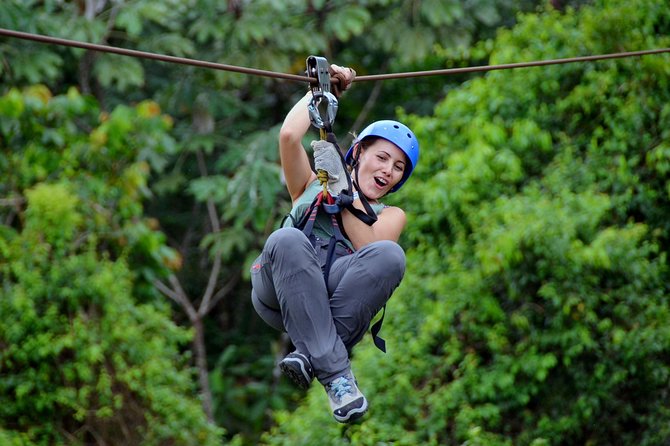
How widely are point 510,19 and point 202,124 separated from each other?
322 cm

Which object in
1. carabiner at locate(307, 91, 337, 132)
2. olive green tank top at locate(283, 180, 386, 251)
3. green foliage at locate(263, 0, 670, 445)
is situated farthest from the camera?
green foliage at locate(263, 0, 670, 445)

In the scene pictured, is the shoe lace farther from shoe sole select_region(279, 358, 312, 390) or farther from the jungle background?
the jungle background

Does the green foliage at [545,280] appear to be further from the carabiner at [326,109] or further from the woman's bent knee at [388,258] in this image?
the carabiner at [326,109]

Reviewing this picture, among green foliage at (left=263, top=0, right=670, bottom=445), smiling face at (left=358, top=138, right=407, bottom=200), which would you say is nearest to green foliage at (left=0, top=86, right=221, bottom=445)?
green foliage at (left=263, top=0, right=670, bottom=445)

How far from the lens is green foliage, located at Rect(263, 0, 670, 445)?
7.26 meters

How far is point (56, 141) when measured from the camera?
8.64 metres

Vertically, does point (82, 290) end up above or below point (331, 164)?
above

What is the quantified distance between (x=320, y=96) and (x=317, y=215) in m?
0.44

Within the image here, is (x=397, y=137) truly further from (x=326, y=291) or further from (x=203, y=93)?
(x=203, y=93)

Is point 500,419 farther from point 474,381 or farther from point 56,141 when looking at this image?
point 56,141

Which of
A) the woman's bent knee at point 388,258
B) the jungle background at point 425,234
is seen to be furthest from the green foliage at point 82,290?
the woman's bent knee at point 388,258

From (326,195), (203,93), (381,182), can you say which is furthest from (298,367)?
(203,93)

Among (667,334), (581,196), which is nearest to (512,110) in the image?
(581,196)

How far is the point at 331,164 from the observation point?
3619 millimetres
